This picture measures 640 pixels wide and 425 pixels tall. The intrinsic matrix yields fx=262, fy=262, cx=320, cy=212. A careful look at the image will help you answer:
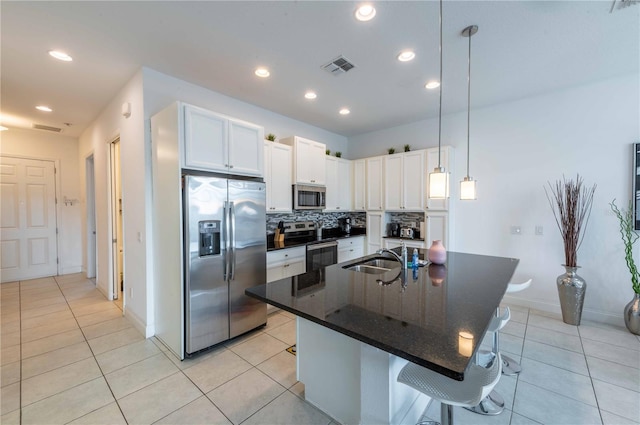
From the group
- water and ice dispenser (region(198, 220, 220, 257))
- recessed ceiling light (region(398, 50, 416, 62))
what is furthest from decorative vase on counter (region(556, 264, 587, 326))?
water and ice dispenser (region(198, 220, 220, 257))

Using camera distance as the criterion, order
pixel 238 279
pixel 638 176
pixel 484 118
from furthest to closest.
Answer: pixel 484 118, pixel 638 176, pixel 238 279

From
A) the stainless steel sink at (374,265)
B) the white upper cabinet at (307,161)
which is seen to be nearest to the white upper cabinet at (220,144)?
the white upper cabinet at (307,161)

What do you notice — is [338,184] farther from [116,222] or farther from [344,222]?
[116,222]

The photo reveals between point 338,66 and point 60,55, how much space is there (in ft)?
8.90

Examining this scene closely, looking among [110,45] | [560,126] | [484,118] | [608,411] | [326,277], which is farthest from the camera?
[484,118]

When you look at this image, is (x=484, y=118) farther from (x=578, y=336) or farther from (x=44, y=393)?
(x=44, y=393)

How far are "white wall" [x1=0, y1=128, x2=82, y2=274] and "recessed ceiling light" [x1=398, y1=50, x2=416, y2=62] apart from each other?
21.9ft

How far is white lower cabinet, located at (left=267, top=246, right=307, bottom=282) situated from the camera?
11.0ft

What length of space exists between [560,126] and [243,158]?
13.3 ft

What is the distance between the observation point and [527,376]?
2199 mm

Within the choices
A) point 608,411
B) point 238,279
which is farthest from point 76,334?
point 608,411

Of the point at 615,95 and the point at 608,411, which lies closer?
the point at 608,411

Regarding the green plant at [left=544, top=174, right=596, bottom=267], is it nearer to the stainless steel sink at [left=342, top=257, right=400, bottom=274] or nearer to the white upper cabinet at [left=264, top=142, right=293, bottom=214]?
the stainless steel sink at [left=342, top=257, right=400, bottom=274]

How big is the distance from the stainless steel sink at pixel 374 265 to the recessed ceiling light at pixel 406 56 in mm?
2021
